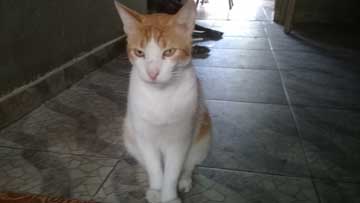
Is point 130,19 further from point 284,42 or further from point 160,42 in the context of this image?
point 284,42

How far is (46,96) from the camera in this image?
4.80ft

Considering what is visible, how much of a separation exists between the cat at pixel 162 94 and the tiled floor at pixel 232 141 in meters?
0.12

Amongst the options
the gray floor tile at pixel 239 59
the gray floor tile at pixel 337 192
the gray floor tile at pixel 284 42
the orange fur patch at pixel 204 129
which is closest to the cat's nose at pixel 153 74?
the orange fur patch at pixel 204 129

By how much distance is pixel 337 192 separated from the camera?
3.08ft

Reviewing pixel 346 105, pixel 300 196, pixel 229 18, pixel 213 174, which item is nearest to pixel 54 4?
pixel 213 174

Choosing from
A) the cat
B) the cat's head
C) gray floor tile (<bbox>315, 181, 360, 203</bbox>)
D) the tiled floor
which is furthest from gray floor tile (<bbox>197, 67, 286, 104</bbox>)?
the cat's head

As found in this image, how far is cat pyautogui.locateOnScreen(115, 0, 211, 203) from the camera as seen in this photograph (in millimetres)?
722

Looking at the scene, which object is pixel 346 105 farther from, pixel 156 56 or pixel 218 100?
pixel 156 56

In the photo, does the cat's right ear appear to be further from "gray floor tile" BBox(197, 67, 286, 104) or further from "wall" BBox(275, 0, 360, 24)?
"wall" BBox(275, 0, 360, 24)

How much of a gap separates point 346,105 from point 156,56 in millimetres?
1200

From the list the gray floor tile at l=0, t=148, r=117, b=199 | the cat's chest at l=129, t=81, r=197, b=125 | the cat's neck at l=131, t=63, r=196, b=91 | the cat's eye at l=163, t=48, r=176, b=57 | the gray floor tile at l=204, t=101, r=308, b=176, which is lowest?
the gray floor tile at l=0, t=148, r=117, b=199

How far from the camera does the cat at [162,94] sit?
722 millimetres

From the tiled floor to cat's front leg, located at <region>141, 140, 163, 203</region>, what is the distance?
43mm

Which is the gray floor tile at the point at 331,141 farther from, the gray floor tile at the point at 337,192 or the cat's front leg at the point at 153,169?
the cat's front leg at the point at 153,169
